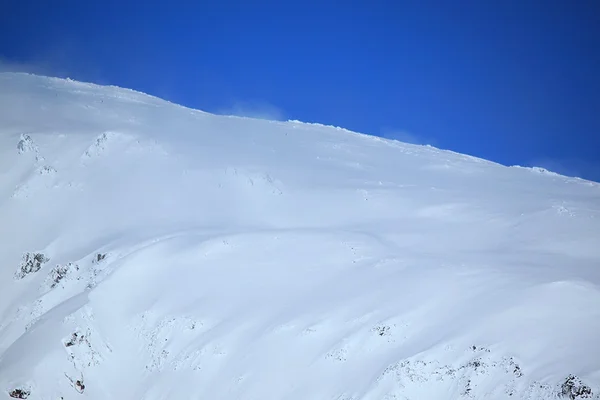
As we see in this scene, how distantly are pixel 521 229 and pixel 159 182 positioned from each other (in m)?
25.6

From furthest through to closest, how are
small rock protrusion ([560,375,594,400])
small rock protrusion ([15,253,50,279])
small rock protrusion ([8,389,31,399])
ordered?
small rock protrusion ([15,253,50,279]) < small rock protrusion ([8,389,31,399]) < small rock protrusion ([560,375,594,400])

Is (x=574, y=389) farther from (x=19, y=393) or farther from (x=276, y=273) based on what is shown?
(x=19, y=393)

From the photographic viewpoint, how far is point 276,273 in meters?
28.7

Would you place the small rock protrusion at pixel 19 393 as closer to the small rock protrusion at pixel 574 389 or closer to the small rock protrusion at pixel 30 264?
the small rock protrusion at pixel 30 264

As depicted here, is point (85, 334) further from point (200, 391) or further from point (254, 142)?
point (254, 142)

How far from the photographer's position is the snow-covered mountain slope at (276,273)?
66.6 feet

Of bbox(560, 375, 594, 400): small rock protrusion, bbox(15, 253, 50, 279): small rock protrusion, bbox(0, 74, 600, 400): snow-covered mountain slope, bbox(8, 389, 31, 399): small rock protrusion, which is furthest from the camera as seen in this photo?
bbox(15, 253, 50, 279): small rock protrusion

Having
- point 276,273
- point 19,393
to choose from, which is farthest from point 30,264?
point 276,273

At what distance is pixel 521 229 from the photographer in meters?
30.3

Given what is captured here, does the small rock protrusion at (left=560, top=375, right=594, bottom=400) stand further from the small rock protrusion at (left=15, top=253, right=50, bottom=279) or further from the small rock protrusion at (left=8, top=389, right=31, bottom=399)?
the small rock protrusion at (left=15, top=253, right=50, bottom=279)

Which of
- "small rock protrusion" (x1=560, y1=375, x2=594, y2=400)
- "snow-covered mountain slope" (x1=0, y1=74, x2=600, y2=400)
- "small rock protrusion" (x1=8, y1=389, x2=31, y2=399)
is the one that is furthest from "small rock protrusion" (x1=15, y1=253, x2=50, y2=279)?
"small rock protrusion" (x1=560, y1=375, x2=594, y2=400)

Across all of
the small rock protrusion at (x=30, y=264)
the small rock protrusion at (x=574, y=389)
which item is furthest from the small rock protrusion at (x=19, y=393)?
the small rock protrusion at (x=574, y=389)

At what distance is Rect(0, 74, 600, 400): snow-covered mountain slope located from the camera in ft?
66.6

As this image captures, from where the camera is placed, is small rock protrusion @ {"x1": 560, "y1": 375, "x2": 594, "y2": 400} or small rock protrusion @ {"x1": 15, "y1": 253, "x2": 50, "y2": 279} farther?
small rock protrusion @ {"x1": 15, "y1": 253, "x2": 50, "y2": 279}
